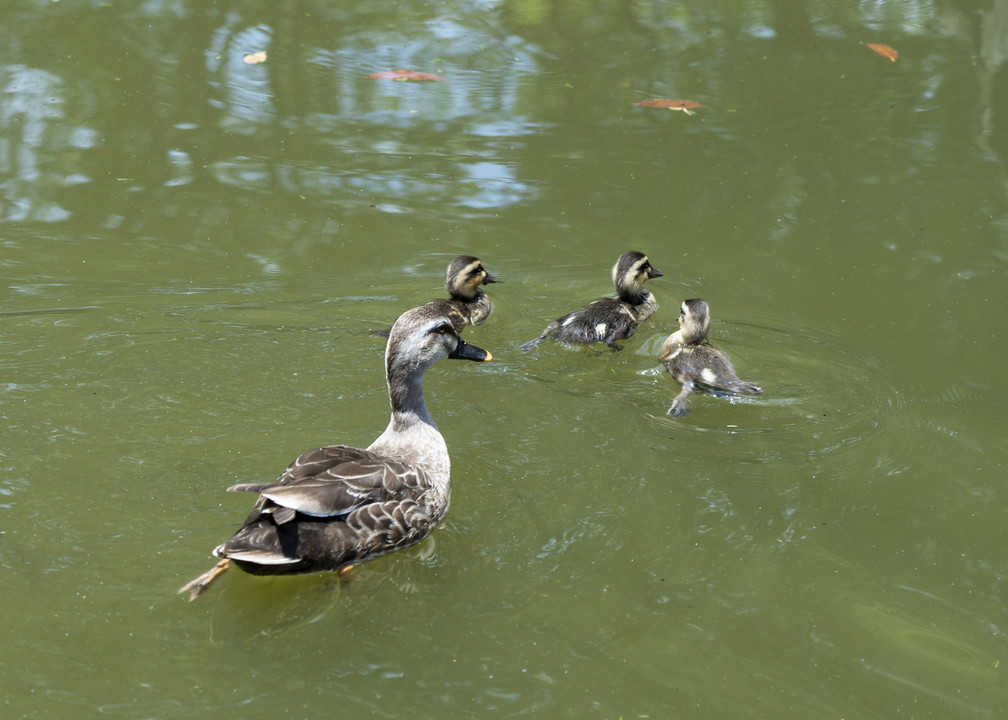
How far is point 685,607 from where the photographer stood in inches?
176

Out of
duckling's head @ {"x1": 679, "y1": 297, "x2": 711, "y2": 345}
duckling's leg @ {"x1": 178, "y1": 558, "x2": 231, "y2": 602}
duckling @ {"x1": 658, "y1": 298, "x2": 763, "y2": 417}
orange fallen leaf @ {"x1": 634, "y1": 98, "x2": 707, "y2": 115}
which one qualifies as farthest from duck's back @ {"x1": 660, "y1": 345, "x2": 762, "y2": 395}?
orange fallen leaf @ {"x1": 634, "y1": 98, "x2": 707, "y2": 115}

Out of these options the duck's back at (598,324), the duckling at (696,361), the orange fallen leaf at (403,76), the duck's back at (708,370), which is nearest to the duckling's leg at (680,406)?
the duckling at (696,361)

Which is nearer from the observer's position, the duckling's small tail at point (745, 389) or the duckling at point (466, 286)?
the duckling's small tail at point (745, 389)

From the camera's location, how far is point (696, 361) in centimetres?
624

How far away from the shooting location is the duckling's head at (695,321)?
6.55m

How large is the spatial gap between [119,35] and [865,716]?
9.02 meters

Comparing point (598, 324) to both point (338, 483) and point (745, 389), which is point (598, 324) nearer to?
point (745, 389)

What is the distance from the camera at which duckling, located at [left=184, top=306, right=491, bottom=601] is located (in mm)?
4359

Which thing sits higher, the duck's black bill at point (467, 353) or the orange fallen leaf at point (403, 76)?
the orange fallen leaf at point (403, 76)

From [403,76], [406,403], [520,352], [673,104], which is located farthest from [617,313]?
[403,76]

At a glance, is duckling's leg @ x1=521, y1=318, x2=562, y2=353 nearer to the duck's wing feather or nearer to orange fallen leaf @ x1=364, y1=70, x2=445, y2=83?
the duck's wing feather

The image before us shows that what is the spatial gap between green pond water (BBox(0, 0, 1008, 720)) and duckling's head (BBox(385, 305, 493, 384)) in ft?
1.89

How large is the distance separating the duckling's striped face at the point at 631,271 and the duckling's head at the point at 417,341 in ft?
6.41

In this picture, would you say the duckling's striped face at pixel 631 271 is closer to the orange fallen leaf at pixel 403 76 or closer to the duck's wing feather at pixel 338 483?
the duck's wing feather at pixel 338 483
